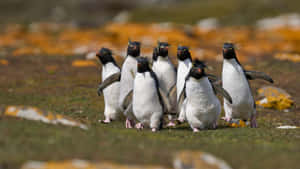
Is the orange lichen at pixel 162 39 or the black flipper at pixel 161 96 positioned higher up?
the orange lichen at pixel 162 39

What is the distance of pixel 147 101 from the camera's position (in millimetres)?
11406

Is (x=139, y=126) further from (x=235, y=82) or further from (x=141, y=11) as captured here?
(x=141, y=11)

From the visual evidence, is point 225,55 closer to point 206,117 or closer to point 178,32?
point 206,117

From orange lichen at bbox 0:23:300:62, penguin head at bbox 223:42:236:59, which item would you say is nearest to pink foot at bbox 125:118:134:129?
penguin head at bbox 223:42:236:59

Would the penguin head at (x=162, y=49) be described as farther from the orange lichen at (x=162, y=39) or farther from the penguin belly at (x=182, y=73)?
the orange lichen at (x=162, y=39)

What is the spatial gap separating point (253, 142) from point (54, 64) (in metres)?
17.9

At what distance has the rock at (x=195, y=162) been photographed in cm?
623

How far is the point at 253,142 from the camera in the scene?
9.40 metres

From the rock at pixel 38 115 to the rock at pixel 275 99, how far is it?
27.5 ft

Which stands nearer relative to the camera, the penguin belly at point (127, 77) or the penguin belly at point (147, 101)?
the penguin belly at point (147, 101)

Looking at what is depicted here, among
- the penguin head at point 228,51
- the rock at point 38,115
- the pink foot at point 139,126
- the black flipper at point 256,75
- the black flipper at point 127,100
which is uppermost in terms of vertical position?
the penguin head at point 228,51

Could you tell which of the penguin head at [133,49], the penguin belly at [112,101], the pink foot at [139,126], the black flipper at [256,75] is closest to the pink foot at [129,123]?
the pink foot at [139,126]

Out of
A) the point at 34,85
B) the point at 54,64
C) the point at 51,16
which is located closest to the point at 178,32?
the point at 54,64

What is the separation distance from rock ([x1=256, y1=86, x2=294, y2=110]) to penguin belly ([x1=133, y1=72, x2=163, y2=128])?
5817 millimetres
